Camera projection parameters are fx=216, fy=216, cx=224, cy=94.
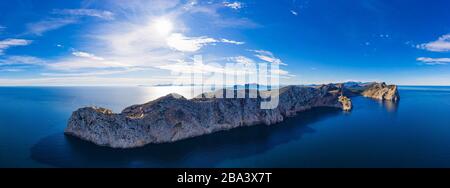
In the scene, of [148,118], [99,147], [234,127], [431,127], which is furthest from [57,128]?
[431,127]

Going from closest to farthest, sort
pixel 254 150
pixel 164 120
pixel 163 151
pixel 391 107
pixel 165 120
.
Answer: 1. pixel 163 151
2. pixel 254 150
3. pixel 164 120
4. pixel 165 120
5. pixel 391 107

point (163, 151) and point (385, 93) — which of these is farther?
point (385, 93)

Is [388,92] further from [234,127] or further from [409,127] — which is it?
[234,127]

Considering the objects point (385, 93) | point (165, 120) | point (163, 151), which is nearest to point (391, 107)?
point (385, 93)

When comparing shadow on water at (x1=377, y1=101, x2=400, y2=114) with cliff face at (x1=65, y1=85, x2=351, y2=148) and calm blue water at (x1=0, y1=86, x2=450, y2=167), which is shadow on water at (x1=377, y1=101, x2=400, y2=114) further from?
cliff face at (x1=65, y1=85, x2=351, y2=148)

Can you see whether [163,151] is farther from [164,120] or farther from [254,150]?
[254,150]

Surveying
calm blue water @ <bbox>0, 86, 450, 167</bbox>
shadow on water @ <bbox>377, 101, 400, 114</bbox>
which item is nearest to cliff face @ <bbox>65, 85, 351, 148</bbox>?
calm blue water @ <bbox>0, 86, 450, 167</bbox>

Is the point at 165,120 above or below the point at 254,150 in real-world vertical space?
above
